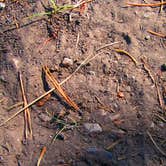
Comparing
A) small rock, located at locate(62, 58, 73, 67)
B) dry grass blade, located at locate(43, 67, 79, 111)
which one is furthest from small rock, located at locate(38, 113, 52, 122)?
small rock, located at locate(62, 58, 73, 67)

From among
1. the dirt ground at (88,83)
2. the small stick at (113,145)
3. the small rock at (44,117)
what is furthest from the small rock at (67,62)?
the small stick at (113,145)

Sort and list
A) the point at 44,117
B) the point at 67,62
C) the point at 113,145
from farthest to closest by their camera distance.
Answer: the point at 67,62, the point at 44,117, the point at 113,145

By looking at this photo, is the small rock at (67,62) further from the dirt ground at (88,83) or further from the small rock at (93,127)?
the small rock at (93,127)

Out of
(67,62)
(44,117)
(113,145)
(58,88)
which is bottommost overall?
(113,145)

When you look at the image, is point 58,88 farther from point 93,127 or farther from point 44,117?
point 93,127

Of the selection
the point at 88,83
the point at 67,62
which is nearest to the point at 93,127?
the point at 88,83

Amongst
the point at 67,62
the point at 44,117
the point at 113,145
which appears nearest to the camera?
the point at 113,145
